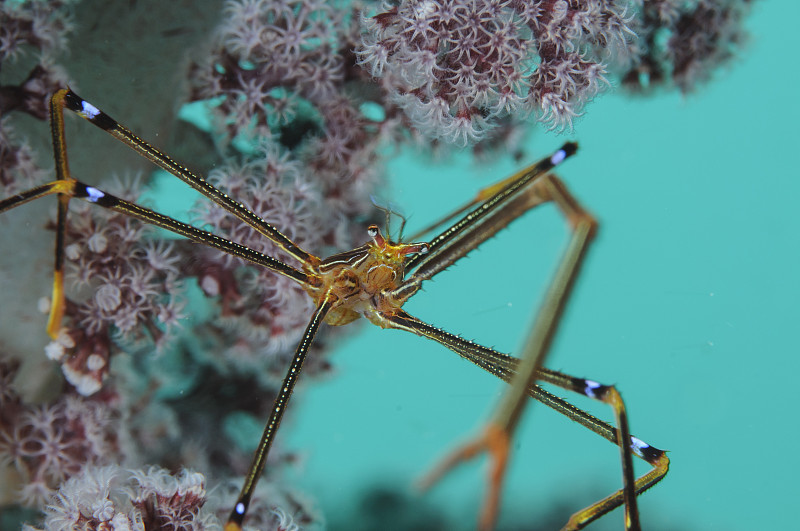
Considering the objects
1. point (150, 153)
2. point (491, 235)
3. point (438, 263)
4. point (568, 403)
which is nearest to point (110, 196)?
point (150, 153)

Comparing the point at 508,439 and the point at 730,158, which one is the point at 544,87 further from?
the point at 730,158

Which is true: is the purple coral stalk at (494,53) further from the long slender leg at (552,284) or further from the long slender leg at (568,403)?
the long slender leg at (568,403)

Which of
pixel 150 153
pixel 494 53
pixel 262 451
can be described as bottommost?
pixel 262 451

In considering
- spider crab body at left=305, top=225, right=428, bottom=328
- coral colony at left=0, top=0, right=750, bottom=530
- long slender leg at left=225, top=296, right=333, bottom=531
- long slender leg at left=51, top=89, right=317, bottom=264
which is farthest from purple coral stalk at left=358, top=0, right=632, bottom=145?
long slender leg at left=225, top=296, right=333, bottom=531

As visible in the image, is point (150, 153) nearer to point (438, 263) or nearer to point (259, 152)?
point (259, 152)

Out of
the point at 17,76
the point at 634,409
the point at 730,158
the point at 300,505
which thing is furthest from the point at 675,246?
the point at 17,76

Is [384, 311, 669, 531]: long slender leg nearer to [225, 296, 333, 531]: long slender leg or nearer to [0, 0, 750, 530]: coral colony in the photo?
[225, 296, 333, 531]: long slender leg
